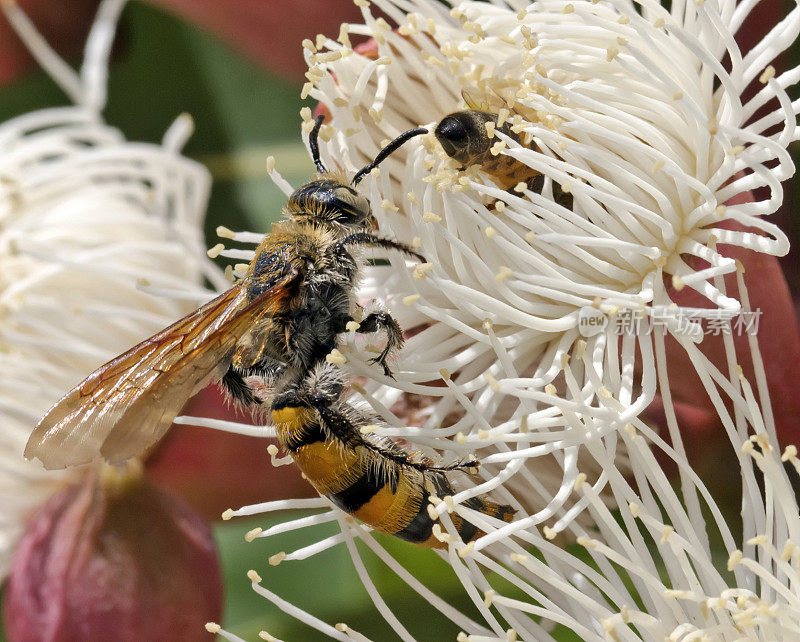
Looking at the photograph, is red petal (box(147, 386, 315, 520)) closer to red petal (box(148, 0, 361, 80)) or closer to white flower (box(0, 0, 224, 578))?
white flower (box(0, 0, 224, 578))

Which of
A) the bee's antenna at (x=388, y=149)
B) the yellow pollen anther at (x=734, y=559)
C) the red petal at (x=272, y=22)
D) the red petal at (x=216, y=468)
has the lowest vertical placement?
the red petal at (x=216, y=468)

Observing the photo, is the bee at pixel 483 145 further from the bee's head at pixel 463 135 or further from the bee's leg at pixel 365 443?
the bee's leg at pixel 365 443

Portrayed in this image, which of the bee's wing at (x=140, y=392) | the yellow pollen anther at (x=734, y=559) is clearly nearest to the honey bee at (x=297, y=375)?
the bee's wing at (x=140, y=392)

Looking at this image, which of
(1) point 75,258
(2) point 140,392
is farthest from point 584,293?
(1) point 75,258

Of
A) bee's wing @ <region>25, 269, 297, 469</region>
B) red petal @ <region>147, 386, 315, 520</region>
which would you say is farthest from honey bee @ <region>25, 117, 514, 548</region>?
red petal @ <region>147, 386, 315, 520</region>

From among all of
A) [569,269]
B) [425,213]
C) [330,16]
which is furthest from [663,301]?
[330,16]

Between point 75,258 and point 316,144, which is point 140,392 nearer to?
point 316,144
